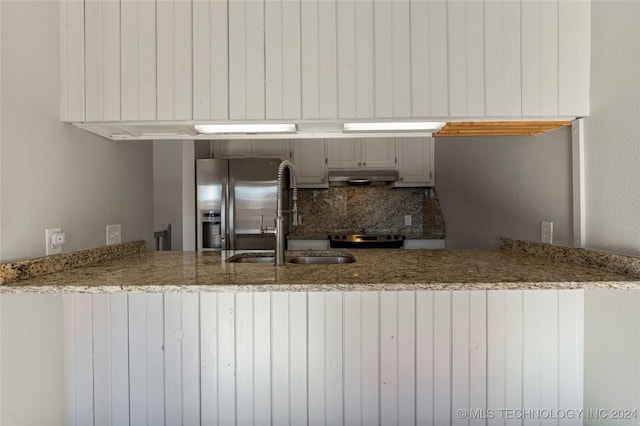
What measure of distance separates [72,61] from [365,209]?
126 inches

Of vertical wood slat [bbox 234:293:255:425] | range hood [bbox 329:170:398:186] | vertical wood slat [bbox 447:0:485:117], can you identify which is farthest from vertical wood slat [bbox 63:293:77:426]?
range hood [bbox 329:170:398:186]

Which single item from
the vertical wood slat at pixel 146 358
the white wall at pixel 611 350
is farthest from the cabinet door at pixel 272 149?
the white wall at pixel 611 350

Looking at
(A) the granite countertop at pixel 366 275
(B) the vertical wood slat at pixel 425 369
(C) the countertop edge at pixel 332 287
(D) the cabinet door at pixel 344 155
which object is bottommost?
(B) the vertical wood slat at pixel 425 369

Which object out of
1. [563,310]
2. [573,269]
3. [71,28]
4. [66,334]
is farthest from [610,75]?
[66,334]

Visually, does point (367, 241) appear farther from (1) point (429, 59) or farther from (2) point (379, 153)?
(1) point (429, 59)

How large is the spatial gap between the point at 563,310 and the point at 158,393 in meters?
1.74

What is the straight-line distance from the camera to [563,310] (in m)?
1.42

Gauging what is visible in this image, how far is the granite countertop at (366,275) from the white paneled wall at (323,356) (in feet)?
0.47

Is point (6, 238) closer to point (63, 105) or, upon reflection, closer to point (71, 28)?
point (63, 105)

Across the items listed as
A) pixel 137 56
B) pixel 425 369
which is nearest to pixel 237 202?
pixel 137 56

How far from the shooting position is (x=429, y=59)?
4.70 ft

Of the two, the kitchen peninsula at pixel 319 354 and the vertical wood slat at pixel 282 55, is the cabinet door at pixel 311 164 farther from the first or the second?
the kitchen peninsula at pixel 319 354

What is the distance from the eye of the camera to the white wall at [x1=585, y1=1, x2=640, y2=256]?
1.19 meters

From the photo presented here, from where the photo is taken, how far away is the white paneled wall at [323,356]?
4.68 feet
